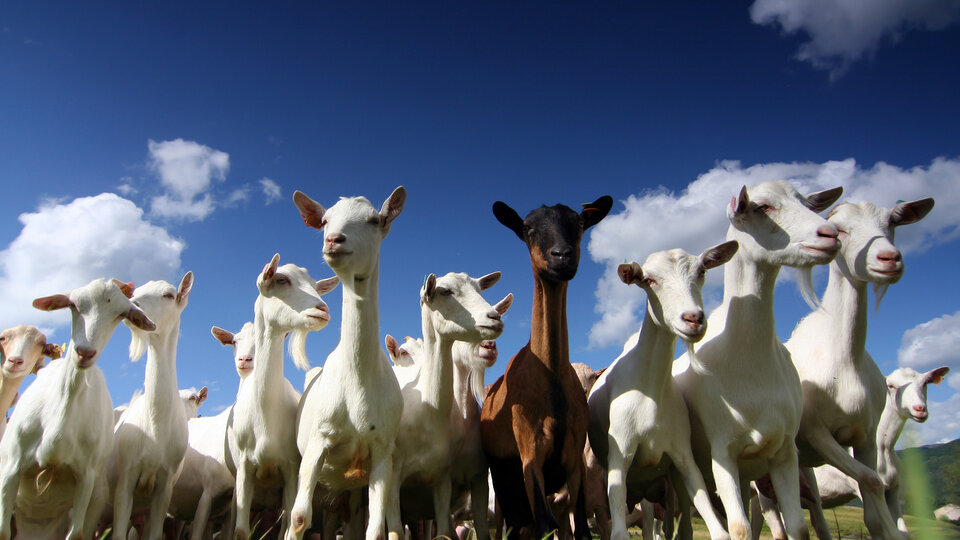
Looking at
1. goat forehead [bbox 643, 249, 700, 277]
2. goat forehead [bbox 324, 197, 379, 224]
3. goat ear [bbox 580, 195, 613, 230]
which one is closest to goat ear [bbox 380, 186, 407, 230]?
goat forehead [bbox 324, 197, 379, 224]

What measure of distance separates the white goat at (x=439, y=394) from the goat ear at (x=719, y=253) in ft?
6.21

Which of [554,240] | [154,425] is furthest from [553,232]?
[154,425]

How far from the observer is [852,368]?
627 centimetres

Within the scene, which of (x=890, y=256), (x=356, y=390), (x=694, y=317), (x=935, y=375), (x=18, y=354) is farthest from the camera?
(x=935, y=375)

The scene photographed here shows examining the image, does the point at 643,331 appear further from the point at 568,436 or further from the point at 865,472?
the point at 865,472

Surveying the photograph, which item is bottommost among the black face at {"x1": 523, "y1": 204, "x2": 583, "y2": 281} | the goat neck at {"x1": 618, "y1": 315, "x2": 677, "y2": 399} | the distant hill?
the distant hill

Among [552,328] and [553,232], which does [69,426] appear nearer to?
[552,328]

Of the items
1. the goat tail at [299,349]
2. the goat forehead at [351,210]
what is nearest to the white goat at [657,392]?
the goat forehead at [351,210]

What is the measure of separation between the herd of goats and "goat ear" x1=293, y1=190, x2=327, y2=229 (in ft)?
0.07

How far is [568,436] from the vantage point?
19.0 ft

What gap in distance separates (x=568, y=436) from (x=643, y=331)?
1.18 metres

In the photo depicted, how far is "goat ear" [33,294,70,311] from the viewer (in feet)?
19.5

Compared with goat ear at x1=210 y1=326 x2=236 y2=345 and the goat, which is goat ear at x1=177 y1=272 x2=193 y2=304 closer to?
goat ear at x1=210 y1=326 x2=236 y2=345

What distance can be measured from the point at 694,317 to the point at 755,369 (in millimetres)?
953
